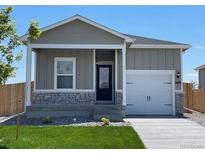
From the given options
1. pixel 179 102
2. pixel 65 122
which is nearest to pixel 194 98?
pixel 179 102

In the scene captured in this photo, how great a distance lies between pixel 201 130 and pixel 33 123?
718cm

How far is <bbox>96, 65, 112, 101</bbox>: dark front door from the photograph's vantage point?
60.2 feet

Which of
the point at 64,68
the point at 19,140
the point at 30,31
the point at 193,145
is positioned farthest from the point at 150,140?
the point at 64,68

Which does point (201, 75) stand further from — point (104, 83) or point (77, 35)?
point (77, 35)

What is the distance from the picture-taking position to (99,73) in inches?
727

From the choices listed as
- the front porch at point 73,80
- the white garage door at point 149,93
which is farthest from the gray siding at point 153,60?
the front porch at point 73,80

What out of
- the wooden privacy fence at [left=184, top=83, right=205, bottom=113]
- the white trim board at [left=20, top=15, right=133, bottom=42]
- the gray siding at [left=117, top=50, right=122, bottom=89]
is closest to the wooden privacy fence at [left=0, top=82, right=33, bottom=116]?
the white trim board at [left=20, top=15, right=133, bottom=42]

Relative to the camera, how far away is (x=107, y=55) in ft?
60.4

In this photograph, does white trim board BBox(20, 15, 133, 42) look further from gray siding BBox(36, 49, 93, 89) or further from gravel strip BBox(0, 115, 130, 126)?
gravel strip BBox(0, 115, 130, 126)

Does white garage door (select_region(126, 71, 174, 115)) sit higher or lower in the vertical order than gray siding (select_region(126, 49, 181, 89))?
lower

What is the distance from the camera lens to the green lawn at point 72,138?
9.18 metres

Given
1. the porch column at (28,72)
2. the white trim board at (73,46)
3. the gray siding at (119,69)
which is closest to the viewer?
the porch column at (28,72)

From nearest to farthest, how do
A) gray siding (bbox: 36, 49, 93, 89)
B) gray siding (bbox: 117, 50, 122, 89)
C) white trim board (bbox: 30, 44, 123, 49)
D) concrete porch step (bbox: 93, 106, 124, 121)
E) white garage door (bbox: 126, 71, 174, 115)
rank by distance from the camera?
concrete porch step (bbox: 93, 106, 124, 121)
white trim board (bbox: 30, 44, 123, 49)
gray siding (bbox: 36, 49, 93, 89)
gray siding (bbox: 117, 50, 122, 89)
white garage door (bbox: 126, 71, 174, 115)

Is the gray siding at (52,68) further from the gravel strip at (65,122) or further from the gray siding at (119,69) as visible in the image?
the gravel strip at (65,122)
